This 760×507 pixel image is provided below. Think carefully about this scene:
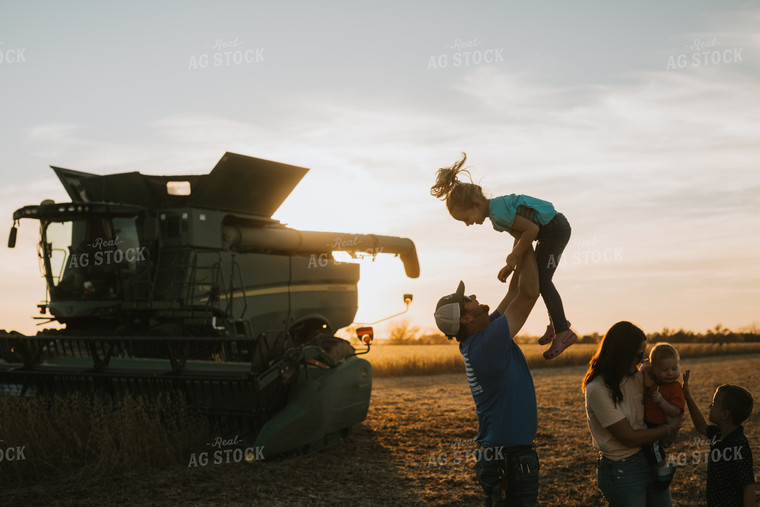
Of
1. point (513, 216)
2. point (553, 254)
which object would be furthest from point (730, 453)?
point (513, 216)

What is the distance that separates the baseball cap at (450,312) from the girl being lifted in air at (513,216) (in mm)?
396

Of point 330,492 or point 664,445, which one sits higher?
point 664,445

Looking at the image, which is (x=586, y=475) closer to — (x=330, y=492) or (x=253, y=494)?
(x=330, y=492)

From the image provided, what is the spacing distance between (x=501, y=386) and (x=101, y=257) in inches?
338

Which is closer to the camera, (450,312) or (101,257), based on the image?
(450,312)

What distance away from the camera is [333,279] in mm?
14117

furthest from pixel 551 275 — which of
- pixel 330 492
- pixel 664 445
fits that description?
pixel 330 492

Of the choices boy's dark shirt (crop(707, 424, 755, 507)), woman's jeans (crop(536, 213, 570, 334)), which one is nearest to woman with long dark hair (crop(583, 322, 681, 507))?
boy's dark shirt (crop(707, 424, 755, 507))

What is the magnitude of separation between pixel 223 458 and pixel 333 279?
547 cm

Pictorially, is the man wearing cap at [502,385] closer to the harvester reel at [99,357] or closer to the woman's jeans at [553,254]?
the woman's jeans at [553,254]

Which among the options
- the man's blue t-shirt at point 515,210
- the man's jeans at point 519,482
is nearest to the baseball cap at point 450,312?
the man's blue t-shirt at point 515,210

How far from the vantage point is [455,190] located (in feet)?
14.4

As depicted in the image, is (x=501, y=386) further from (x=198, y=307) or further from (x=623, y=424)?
(x=198, y=307)

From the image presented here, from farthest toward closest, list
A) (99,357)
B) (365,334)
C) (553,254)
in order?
(365,334) < (99,357) < (553,254)
